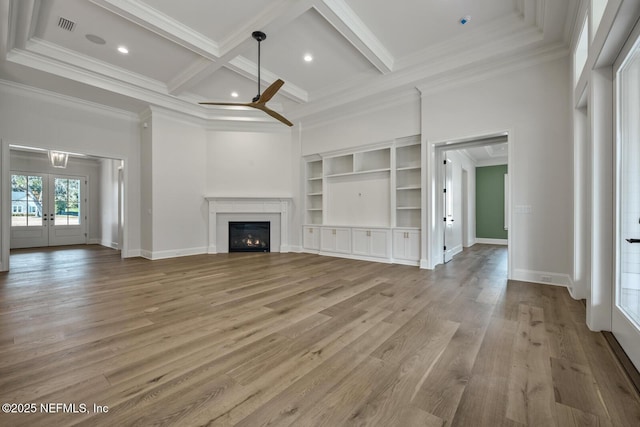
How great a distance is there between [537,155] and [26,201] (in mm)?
12213

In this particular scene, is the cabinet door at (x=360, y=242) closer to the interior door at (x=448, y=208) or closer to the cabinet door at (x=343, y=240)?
the cabinet door at (x=343, y=240)

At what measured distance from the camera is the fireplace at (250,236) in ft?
22.6

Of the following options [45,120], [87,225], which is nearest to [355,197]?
[45,120]

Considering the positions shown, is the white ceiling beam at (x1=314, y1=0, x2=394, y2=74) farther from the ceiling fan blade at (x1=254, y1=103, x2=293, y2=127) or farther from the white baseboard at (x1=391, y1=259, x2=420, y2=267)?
the white baseboard at (x1=391, y1=259, x2=420, y2=267)

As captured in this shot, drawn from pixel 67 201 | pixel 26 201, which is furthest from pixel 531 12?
pixel 26 201

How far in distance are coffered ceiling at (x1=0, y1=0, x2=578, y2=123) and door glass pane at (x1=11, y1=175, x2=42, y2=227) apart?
15.3ft

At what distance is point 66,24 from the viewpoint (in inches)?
145

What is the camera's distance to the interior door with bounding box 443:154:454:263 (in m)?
5.45

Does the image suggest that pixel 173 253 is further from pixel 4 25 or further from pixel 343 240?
pixel 4 25

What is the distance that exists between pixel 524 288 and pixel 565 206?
1.22 m

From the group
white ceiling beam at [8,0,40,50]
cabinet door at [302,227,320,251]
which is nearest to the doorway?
cabinet door at [302,227,320,251]

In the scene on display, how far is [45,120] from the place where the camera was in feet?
16.8

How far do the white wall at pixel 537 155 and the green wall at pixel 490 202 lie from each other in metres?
5.29

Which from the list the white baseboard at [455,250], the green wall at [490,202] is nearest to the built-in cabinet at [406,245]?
the white baseboard at [455,250]
